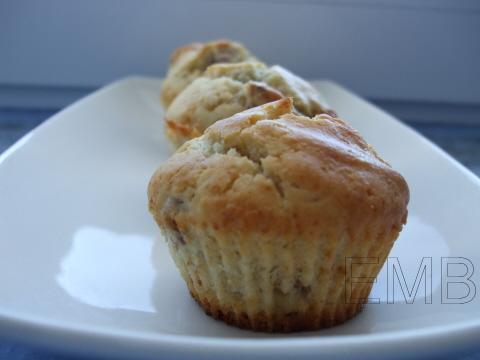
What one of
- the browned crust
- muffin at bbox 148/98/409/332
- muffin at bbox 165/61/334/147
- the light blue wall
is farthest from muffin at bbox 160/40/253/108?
the browned crust

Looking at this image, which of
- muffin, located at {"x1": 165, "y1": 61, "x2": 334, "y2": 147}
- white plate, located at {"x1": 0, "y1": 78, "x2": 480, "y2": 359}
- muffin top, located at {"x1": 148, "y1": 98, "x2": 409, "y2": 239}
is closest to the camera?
white plate, located at {"x1": 0, "y1": 78, "x2": 480, "y2": 359}

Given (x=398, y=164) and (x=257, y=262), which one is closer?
(x=257, y=262)

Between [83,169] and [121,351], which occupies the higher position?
[121,351]

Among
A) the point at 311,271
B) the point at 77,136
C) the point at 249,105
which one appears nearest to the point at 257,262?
the point at 311,271

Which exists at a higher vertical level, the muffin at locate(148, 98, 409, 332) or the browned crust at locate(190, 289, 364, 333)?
the muffin at locate(148, 98, 409, 332)

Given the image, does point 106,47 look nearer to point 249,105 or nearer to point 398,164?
point 249,105

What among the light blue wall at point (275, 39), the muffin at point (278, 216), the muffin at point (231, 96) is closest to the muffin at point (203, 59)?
the muffin at point (231, 96)

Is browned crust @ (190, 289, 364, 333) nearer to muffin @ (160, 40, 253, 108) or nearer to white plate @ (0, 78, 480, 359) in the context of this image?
white plate @ (0, 78, 480, 359)

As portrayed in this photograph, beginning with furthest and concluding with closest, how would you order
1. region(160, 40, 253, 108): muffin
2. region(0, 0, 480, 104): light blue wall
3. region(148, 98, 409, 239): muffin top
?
region(0, 0, 480, 104): light blue wall
region(160, 40, 253, 108): muffin
region(148, 98, 409, 239): muffin top
